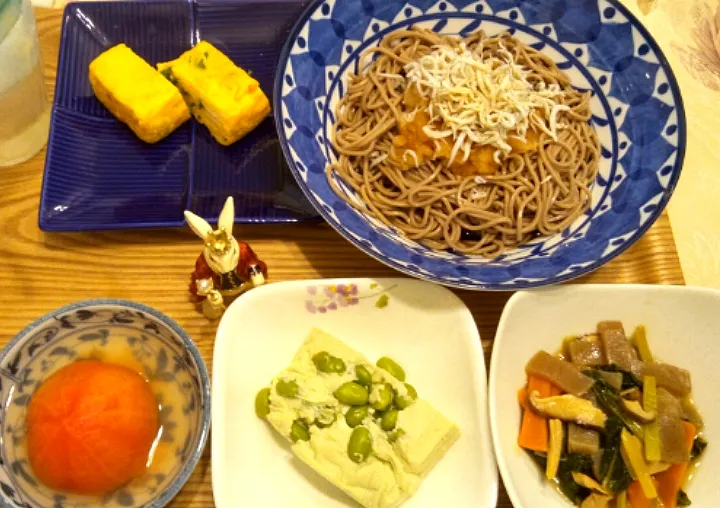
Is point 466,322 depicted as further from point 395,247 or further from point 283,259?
point 283,259

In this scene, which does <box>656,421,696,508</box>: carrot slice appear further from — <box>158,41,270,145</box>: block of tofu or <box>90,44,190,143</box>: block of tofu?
<box>90,44,190,143</box>: block of tofu

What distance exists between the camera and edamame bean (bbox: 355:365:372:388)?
1.56 metres

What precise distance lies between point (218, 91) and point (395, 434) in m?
1.07

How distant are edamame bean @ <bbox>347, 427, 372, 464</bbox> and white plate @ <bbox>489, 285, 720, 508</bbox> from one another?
306 mm

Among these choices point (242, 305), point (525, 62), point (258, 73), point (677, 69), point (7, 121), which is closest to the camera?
point (242, 305)

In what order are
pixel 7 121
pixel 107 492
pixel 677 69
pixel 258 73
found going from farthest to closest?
pixel 677 69 → pixel 258 73 → pixel 7 121 → pixel 107 492

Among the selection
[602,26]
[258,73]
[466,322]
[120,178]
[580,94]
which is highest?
[602,26]

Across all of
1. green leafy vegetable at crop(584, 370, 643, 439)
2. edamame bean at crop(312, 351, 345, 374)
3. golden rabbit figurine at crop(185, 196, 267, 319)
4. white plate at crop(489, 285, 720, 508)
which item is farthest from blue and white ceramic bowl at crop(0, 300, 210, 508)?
green leafy vegetable at crop(584, 370, 643, 439)

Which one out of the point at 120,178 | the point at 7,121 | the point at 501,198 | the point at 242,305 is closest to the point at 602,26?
the point at 501,198

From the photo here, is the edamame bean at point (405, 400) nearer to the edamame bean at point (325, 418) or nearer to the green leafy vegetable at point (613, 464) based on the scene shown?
the edamame bean at point (325, 418)

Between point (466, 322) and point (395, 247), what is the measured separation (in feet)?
0.83

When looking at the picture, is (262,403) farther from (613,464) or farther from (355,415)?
(613,464)

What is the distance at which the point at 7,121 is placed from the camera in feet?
5.87

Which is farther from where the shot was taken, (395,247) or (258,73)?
(258,73)
